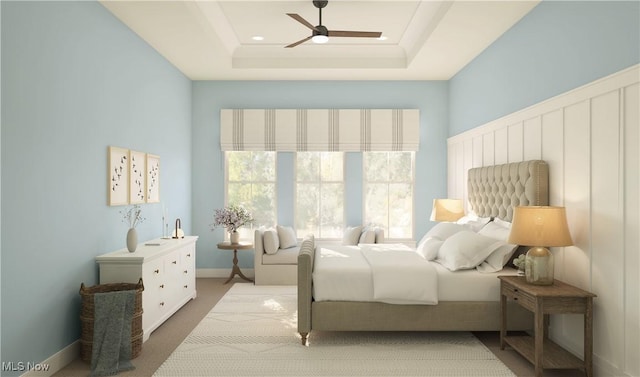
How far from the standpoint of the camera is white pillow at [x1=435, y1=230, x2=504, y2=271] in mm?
3887

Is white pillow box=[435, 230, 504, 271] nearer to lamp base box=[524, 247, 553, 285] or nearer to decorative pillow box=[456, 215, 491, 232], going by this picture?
lamp base box=[524, 247, 553, 285]

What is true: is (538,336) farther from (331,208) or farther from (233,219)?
(233,219)

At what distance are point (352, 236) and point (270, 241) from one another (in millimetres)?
1138

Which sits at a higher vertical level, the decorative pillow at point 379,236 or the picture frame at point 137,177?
the picture frame at point 137,177

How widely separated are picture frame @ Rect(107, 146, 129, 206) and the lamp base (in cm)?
356

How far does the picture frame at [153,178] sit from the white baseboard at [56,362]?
1.87 metres

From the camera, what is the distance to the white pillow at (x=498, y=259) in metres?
3.89

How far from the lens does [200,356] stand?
3.54 m

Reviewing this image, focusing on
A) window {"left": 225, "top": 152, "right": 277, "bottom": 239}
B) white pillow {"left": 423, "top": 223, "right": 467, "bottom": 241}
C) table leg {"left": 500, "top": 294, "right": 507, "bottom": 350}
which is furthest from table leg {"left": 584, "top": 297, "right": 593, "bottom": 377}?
window {"left": 225, "top": 152, "right": 277, "bottom": 239}

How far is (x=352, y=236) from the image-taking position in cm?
627

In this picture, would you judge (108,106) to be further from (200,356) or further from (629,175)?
(629,175)

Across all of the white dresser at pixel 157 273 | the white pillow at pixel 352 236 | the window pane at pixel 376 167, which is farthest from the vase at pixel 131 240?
the window pane at pixel 376 167

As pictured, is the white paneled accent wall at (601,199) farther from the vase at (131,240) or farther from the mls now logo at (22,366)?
the mls now logo at (22,366)

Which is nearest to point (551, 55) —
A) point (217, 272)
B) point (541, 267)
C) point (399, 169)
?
point (541, 267)
